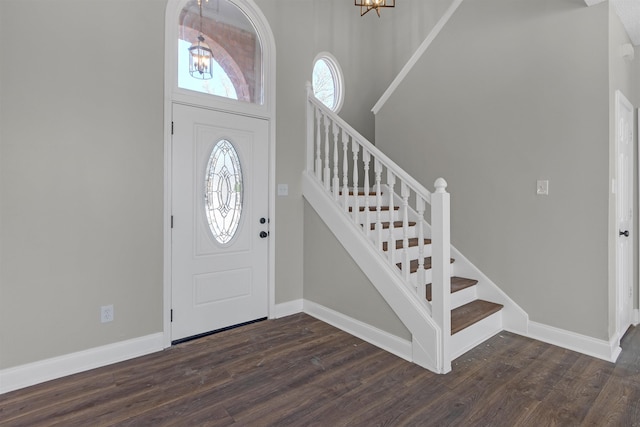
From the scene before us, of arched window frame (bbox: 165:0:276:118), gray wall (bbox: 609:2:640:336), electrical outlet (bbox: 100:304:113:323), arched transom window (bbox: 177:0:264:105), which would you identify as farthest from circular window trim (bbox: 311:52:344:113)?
electrical outlet (bbox: 100:304:113:323)

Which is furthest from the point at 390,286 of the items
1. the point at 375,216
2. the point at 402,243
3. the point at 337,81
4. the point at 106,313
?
the point at 337,81

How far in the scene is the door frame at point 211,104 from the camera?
9.02 feet

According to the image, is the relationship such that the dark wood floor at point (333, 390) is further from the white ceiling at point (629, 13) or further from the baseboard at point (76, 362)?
the white ceiling at point (629, 13)

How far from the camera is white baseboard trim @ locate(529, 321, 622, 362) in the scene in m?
2.60

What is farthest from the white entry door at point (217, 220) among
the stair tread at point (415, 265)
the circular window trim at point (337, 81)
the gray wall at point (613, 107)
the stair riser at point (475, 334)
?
the gray wall at point (613, 107)

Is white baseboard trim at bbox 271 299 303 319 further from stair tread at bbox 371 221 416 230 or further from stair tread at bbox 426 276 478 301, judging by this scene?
stair tread at bbox 426 276 478 301

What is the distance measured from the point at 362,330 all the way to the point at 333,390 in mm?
870

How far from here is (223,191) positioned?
3133 millimetres

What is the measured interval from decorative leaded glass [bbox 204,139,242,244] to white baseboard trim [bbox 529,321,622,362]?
2833mm

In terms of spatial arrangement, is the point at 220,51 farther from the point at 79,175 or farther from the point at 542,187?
the point at 542,187

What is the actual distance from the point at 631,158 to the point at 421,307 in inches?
101

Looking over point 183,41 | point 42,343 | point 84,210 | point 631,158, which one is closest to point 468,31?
point 631,158

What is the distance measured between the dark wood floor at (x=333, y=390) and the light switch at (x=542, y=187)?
1273 mm

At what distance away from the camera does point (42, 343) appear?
2.27m
